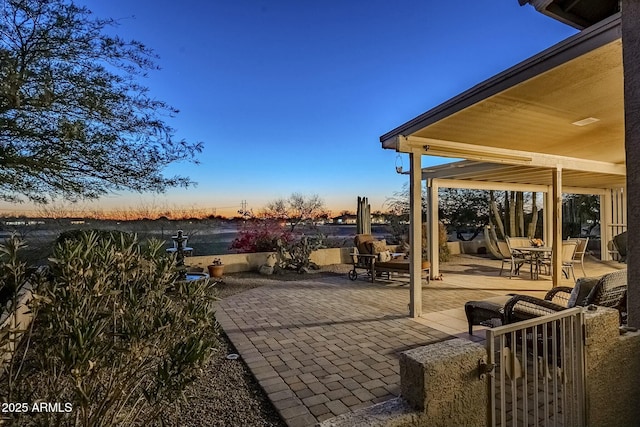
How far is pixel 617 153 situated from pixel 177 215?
33.6ft

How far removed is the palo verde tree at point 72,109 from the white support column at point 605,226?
516 inches

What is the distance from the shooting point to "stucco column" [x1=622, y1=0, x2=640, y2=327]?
7.52ft

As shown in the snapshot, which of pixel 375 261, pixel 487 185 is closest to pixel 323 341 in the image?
pixel 375 261

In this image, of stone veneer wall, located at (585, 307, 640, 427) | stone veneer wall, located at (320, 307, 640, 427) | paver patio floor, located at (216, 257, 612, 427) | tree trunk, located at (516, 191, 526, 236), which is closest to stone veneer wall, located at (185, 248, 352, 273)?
paver patio floor, located at (216, 257, 612, 427)

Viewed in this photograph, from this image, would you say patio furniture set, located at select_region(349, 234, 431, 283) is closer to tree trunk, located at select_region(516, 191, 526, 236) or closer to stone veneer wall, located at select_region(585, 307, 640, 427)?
stone veneer wall, located at select_region(585, 307, 640, 427)

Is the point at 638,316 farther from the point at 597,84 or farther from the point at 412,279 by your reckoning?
the point at 412,279

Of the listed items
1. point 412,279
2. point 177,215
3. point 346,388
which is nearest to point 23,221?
point 177,215

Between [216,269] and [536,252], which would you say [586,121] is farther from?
[216,269]

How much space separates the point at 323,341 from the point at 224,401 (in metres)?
1.55

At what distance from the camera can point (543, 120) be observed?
4.47m

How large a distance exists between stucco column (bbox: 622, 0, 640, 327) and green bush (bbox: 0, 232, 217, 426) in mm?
2858

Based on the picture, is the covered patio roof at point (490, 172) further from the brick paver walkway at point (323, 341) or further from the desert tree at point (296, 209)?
the desert tree at point (296, 209)

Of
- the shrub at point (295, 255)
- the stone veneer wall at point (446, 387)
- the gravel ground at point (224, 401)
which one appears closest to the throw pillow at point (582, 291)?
the stone veneer wall at point (446, 387)

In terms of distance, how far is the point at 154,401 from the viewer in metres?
1.87
